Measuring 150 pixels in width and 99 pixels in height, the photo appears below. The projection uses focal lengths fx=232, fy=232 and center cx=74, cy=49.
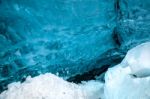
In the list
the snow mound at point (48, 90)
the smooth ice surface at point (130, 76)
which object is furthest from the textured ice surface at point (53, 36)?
the smooth ice surface at point (130, 76)

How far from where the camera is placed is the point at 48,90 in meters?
2.89

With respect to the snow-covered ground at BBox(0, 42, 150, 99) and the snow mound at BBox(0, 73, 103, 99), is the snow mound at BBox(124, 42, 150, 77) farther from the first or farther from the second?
the snow mound at BBox(0, 73, 103, 99)

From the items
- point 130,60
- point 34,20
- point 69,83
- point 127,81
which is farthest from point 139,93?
point 34,20

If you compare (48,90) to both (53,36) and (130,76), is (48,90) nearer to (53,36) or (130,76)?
(53,36)

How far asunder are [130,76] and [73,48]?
840mm

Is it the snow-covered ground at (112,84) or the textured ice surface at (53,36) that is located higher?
the textured ice surface at (53,36)

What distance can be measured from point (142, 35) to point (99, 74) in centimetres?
87

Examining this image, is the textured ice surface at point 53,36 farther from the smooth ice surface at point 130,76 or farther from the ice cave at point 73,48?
the smooth ice surface at point 130,76

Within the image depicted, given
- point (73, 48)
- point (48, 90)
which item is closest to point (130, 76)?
point (73, 48)

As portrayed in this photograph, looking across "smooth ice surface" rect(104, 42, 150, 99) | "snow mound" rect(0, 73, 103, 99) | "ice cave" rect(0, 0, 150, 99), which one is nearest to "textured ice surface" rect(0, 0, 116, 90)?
"ice cave" rect(0, 0, 150, 99)

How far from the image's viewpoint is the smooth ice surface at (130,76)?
262 centimetres

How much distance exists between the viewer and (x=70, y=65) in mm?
3225

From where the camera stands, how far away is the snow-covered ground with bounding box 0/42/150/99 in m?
2.68

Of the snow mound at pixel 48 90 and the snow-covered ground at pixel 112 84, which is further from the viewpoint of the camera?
the snow mound at pixel 48 90
